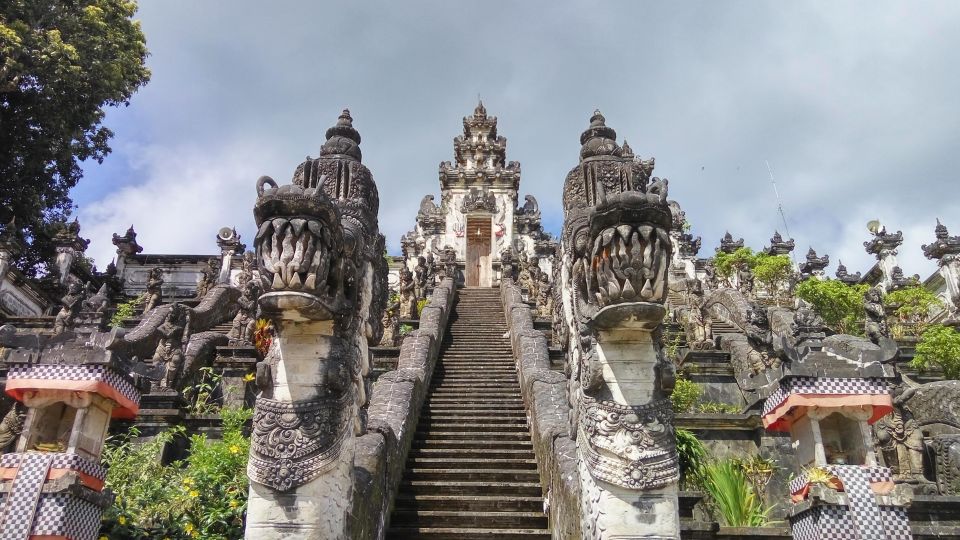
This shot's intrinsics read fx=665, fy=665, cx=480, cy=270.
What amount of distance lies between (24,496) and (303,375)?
288cm

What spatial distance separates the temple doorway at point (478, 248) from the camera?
92.8 feet

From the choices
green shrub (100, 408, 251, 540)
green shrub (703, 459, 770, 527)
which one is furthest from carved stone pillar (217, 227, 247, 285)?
green shrub (703, 459, 770, 527)

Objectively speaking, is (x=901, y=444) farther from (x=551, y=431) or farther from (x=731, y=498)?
(x=551, y=431)

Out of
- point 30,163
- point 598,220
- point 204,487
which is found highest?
point 30,163

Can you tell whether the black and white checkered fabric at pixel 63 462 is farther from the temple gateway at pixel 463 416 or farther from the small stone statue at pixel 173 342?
the small stone statue at pixel 173 342

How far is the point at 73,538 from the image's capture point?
5.46 metres

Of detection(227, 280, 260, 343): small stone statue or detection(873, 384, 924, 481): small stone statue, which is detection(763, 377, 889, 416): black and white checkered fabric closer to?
detection(873, 384, 924, 481): small stone statue

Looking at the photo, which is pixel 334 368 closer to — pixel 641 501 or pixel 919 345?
pixel 641 501

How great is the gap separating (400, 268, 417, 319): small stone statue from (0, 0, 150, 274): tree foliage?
12.3 metres

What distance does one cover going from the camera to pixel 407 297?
17.3m

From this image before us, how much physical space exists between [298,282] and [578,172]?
2.59 meters

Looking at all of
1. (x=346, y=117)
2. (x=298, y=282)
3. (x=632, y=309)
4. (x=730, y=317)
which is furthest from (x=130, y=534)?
(x=730, y=317)

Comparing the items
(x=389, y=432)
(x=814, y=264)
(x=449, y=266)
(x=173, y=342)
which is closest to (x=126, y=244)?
(x=449, y=266)

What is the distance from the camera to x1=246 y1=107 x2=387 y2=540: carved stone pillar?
4.39 m
